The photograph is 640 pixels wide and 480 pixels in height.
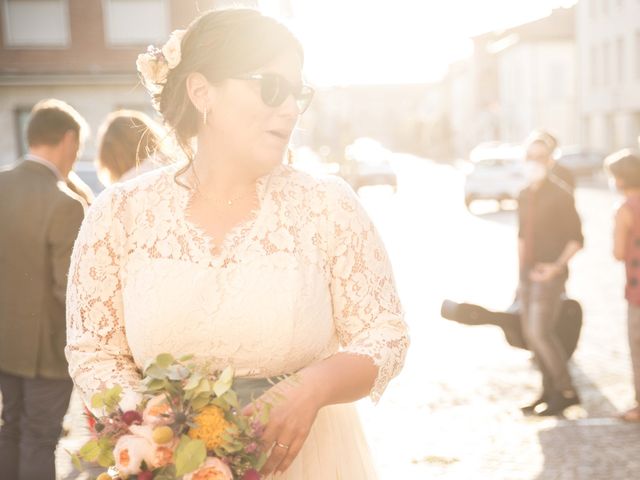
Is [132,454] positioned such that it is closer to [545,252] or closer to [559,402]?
[559,402]

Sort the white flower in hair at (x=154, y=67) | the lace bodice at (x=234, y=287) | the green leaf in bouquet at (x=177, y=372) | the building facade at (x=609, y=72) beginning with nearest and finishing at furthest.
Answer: the green leaf in bouquet at (x=177, y=372), the lace bodice at (x=234, y=287), the white flower in hair at (x=154, y=67), the building facade at (x=609, y=72)

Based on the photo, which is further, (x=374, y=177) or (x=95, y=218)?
(x=374, y=177)

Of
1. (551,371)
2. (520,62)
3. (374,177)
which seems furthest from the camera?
(520,62)

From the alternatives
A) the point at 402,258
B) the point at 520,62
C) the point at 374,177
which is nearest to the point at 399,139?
the point at 520,62

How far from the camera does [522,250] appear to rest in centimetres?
774

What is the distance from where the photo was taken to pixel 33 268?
4.70 metres

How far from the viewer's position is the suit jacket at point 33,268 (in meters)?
4.67

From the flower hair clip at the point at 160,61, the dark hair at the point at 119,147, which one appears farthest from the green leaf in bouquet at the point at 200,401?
the dark hair at the point at 119,147

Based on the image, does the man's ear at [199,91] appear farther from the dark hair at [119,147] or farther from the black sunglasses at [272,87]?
the dark hair at [119,147]

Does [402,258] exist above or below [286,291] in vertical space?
below

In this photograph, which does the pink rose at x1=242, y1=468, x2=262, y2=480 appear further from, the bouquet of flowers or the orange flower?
the orange flower

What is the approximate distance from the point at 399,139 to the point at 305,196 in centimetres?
13707

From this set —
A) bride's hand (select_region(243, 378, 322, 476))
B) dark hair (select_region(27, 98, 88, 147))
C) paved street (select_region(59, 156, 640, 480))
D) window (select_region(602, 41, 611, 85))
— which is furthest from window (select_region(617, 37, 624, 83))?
bride's hand (select_region(243, 378, 322, 476))

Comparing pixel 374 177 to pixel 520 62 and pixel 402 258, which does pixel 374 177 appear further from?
pixel 520 62
